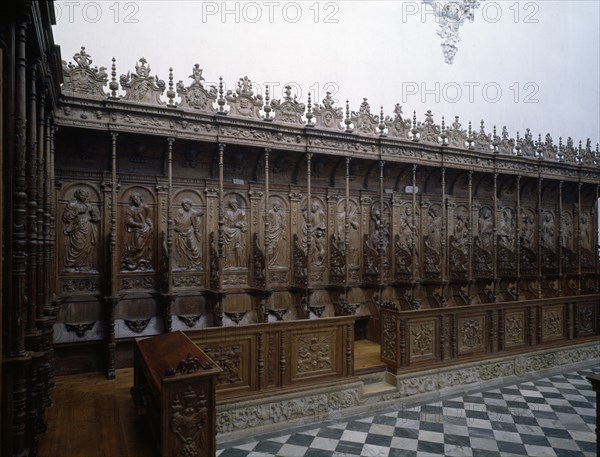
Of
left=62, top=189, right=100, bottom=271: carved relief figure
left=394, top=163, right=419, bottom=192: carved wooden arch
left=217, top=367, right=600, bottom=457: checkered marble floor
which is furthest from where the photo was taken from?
left=394, top=163, right=419, bottom=192: carved wooden arch

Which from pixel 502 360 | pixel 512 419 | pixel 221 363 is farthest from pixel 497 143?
pixel 221 363

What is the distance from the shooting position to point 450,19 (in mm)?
11609

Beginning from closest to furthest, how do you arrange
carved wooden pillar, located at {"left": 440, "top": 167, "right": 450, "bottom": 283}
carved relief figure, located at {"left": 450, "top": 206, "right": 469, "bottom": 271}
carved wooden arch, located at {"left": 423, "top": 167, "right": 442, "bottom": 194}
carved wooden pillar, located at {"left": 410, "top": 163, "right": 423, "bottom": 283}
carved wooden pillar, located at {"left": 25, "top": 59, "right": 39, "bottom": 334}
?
carved wooden pillar, located at {"left": 25, "top": 59, "right": 39, "bottom": 334} < carved wooden pillar, located at {"left": 410, "top": 163, "right": 423, "bottom": 283} < carved wooden pillar, located at {"left": 440, "top": 167, "right": 450, "bottom": 283} < carved relief figure, located at {"left": 450, "top": 206, "right": 469, "bottom": 271} < carved wooden arch, located at {"left": 423, "top": 167, "right": 442, "bottom": 194}

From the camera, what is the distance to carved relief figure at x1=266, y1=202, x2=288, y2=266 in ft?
26.7

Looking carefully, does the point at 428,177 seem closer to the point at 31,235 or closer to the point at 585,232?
the point at 585,232

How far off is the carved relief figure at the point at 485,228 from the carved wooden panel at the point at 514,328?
2.49m

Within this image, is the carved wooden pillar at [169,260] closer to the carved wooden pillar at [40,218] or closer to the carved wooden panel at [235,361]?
the carved wooden panel at [235,361]

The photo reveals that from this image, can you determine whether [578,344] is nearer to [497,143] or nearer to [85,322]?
[497,143]

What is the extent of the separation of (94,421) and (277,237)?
15.0ft

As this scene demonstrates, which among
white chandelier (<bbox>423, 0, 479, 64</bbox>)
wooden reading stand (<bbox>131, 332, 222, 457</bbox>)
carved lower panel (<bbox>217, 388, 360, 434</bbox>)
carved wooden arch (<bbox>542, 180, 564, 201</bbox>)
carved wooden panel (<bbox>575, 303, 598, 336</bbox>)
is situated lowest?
carved lower panel (<bbox>217, 388, 360, 434</bbox>)

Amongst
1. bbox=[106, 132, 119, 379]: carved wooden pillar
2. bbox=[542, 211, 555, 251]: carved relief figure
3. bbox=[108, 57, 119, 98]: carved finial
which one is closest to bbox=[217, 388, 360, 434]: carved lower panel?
bbox=[106, 132, 119, 379]: carved wooden pillar

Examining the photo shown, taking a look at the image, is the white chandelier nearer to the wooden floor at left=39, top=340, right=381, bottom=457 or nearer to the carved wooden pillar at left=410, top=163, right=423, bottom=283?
the carved wooden pillar at left=410, top=163, right=423, bottom=283

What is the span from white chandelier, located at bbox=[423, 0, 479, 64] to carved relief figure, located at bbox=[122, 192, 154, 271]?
9.07 m

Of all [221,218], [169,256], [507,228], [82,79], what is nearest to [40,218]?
[169,256]
